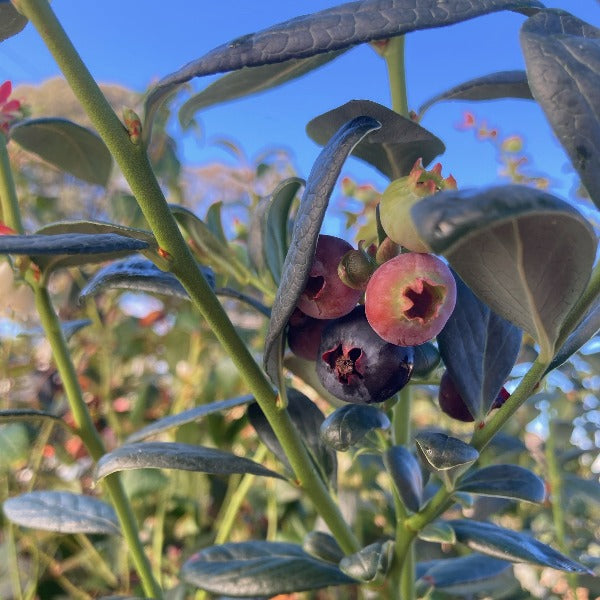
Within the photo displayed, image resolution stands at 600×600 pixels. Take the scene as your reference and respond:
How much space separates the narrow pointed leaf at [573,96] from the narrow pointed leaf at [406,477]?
312 millimetres

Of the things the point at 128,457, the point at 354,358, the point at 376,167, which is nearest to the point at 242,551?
the point at 128,457

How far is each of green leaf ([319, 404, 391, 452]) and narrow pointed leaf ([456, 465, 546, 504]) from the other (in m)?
0.10

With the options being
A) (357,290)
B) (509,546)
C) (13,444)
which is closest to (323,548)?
(509,546)

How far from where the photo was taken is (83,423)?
733 mm

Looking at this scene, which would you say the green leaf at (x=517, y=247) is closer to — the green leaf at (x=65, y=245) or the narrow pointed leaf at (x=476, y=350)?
the narrow pointed leaf at (x=476, y=350)

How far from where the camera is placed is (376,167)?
59 centimetres

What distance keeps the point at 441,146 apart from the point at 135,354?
1.50 meters

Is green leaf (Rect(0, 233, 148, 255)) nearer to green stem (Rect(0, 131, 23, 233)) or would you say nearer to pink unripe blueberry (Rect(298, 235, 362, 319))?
pink unripe blueberry (Rect(298, 235, 362, 319))

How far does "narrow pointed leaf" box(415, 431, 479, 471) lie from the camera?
0.45 meters

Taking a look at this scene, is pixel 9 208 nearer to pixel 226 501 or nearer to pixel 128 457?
pixel 128 457

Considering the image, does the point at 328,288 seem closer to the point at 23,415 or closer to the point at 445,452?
the point at 445,452

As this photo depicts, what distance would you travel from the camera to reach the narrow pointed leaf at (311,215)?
1.23 feet

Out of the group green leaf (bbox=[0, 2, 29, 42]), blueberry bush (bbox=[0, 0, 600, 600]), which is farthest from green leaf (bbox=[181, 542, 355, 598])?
green leaf (bbox=[0, 2, 29, 42])

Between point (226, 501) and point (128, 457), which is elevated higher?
point (128, 457)
